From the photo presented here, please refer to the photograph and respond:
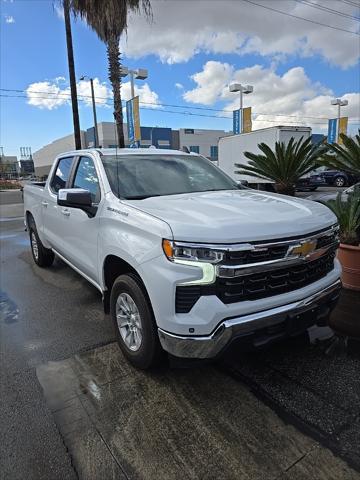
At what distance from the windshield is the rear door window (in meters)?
1.17

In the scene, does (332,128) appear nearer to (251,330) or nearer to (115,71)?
(115,71)

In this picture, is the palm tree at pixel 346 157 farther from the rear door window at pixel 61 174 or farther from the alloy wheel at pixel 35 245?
the alloy wheel at pixel 35 245

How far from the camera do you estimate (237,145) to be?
2175cm

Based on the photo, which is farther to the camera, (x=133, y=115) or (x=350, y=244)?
(x=133, y=115)

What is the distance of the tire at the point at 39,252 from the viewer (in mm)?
6113

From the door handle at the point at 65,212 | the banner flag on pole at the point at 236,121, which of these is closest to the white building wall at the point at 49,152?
the banner flag on pole at the point at 236,121

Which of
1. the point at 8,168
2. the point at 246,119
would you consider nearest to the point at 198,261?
the point at 246,119

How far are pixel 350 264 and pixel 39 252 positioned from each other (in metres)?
4.96

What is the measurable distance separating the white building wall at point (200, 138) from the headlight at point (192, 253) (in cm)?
5911

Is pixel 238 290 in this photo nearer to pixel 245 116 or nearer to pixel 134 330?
pixel 134 330

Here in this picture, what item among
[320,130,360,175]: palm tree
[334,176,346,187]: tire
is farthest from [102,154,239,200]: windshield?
[334,176,346,187]: tire

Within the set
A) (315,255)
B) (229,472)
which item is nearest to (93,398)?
(229,472)

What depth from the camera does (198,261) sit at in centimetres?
230

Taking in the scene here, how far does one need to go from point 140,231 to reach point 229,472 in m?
1.63
